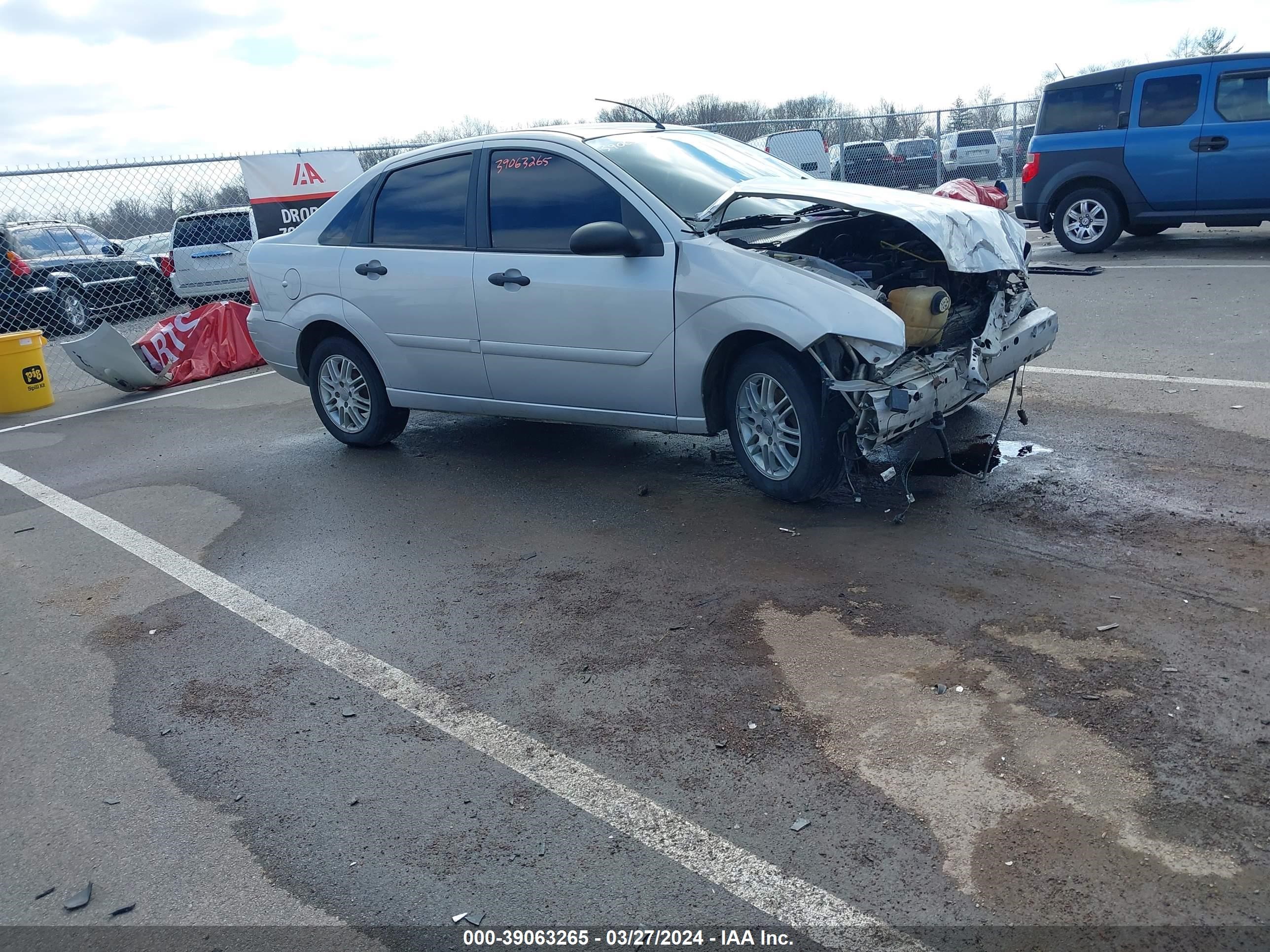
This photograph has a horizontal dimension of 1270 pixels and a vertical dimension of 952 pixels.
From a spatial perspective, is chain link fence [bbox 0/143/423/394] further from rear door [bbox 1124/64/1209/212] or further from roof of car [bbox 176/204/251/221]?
rear door [bbox 1124/64/1209/212]

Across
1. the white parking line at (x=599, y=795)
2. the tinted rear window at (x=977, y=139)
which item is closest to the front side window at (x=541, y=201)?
the white parking line at (x=599, y=795)

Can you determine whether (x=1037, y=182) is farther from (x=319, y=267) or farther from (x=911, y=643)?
(x=911, y=643)

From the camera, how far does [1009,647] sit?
400cm

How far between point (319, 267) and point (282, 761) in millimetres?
4307

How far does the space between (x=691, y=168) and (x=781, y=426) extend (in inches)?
68.0

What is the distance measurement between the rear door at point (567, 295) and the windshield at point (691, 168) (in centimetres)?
22

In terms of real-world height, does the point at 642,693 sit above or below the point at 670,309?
below

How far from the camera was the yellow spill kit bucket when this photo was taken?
1066 centimetres

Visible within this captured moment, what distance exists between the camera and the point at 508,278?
20.4ft

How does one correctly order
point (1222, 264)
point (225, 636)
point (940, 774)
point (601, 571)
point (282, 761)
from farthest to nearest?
1. point (1222, 264)
2. point (601, 571)
3. point (225, 636)
4. point (282, 761)
5. point (940, 774)

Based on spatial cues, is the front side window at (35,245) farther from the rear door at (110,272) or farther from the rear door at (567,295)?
the rear door at (567,295)

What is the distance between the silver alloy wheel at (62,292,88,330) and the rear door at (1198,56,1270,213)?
14.9 meters

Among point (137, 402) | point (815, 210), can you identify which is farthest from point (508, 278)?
point (137, 402)

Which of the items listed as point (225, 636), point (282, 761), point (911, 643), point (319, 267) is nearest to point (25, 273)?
point (319, 267)
